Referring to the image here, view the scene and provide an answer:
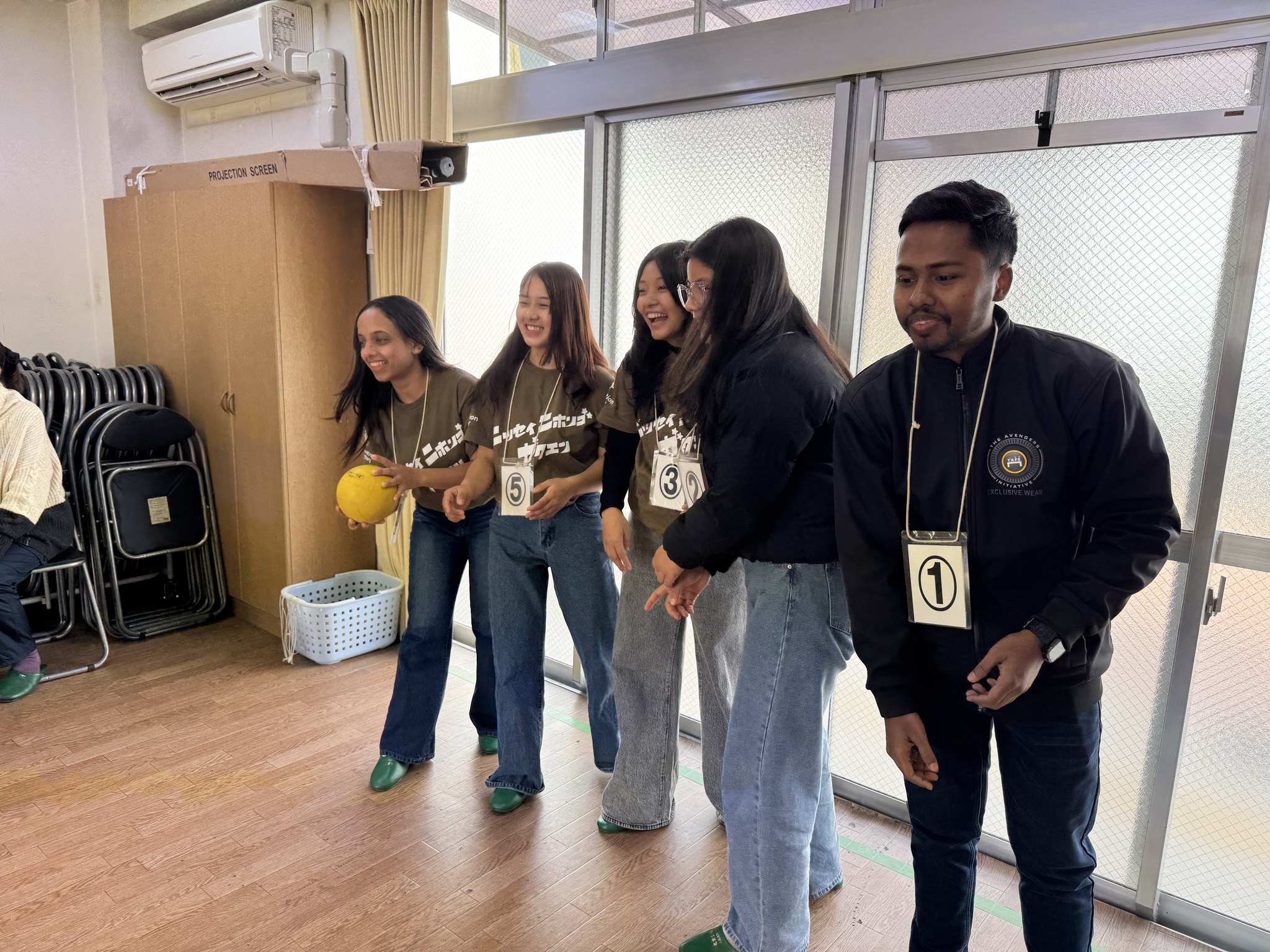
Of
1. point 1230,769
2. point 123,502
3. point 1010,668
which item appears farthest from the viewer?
point 123,502

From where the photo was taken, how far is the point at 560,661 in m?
3.46

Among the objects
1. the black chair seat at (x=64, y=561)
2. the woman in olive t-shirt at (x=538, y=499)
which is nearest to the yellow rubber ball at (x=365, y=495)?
the woman in olive t-shirt at (x=538, y=499)

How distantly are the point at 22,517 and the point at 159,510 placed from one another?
602 mm

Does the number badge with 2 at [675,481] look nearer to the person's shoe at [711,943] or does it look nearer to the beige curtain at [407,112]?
A: the person's shoe at [711,943]

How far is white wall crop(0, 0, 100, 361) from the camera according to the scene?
417 centimetres

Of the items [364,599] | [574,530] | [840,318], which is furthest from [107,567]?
[840,318]

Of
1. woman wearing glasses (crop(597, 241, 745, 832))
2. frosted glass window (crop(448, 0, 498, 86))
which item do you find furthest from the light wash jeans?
frosted glass window (crop(448, 0, 498, 86))

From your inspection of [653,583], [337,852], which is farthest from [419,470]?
[337,852]

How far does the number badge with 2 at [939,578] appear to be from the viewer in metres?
1.42

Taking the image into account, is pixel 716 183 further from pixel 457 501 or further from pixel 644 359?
pixel 457 501

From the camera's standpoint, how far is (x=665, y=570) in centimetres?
188

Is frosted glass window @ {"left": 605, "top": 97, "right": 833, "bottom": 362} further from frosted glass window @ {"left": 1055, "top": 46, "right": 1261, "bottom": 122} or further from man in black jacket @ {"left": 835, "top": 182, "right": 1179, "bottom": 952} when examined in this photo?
man in black jacket @ {"left": 835, "top": 182, "right": 1179, "bottom": 952}

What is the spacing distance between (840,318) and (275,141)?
3050mm

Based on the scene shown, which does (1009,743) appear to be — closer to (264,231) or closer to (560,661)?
(560,661)
